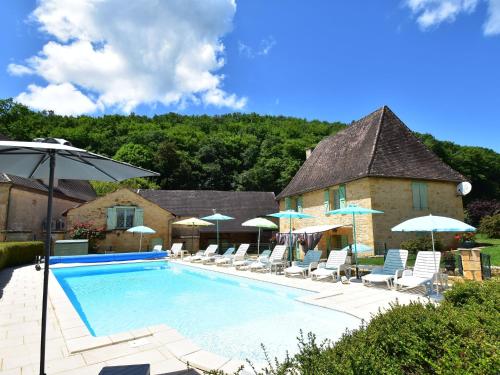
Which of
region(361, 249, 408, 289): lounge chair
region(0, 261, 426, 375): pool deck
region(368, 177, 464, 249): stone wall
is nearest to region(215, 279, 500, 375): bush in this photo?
region(0, 261, 426, 375): pool deck

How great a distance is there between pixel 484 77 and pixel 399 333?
22100 millimetres

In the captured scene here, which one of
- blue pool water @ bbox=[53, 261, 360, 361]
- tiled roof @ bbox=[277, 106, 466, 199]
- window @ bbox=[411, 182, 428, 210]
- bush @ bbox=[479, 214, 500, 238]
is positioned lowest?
blue pool water @ bbox=[53, 261, 360, 361]

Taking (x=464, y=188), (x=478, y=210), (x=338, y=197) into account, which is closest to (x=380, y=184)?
(x=338, y=197)

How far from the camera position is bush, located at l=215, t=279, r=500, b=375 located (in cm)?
225

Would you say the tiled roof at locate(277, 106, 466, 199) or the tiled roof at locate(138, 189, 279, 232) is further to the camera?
the tiled roof at locate(138, 189, 279, 232)

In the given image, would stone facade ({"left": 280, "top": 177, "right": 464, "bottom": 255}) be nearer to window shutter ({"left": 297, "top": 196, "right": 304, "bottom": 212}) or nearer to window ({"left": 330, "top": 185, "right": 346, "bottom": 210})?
window ({"left": 330, "top": 185, "right": 346, "bottom": 210})

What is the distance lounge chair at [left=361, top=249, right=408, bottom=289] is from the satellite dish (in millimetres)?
11123

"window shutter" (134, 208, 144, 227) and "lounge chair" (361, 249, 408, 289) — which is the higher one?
"window shutter" (134, 208, 144, 227)

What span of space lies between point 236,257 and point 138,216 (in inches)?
440

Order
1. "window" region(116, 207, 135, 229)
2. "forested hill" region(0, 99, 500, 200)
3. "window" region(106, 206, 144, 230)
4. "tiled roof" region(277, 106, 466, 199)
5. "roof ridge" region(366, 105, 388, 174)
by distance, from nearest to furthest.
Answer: "roof ridge" region(366, 105, 388, 174) → "tiled roof" region(277, 106, 466, 199) → "window" region(106, 206, 144, 230) → "window" region(116, 207, 135, 229) → "forested hill" region(0, 99, 500, 200)

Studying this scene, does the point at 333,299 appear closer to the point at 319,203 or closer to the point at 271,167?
the point at 319,203

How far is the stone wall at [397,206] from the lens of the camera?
16.2 m

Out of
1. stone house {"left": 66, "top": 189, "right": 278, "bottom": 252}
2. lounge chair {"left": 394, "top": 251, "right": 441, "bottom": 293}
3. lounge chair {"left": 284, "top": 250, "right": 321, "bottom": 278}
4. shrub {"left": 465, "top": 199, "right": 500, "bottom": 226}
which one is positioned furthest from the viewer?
shrub {"left": 465, "top": 199, "right": 500, "bottom": 226}

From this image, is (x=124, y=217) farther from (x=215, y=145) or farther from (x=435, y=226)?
(x=215, y=145)
